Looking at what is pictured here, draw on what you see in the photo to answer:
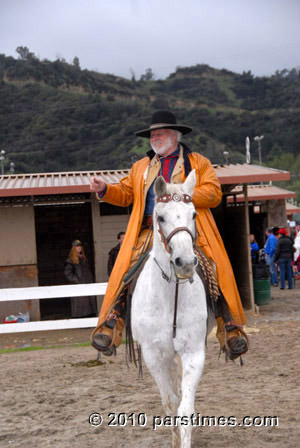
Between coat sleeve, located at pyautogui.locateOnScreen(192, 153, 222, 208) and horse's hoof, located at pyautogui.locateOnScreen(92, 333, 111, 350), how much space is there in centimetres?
135

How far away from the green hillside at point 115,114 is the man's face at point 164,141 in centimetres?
4949

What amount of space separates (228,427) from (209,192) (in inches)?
87.2

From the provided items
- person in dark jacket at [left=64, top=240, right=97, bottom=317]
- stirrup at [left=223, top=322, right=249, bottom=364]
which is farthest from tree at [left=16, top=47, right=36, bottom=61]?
stirrup at [left=223, top=322, right=249, bottom=364]

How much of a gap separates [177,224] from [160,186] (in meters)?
0.36

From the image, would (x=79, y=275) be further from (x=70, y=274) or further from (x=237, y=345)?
(x=237, y=345)

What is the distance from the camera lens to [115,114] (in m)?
74.6

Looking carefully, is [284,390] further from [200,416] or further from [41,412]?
[41,412]

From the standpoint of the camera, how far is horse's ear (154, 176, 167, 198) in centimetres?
394

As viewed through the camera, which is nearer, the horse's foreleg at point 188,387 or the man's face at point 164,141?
the horse's foreleg at point 188,387

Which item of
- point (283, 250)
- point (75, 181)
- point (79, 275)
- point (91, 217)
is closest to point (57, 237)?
point (91, 217)

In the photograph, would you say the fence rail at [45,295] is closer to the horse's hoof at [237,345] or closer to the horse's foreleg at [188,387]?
the horse's hoof at [237,345]

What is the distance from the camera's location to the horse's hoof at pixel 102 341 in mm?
4859

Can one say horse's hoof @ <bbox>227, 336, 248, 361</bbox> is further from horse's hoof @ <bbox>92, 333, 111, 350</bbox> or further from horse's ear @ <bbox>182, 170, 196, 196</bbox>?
horse's ear @ <bbox>182, 170, 196, 196</bbox>

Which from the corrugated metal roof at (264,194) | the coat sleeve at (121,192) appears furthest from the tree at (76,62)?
the coat sleeve at (121,192)
